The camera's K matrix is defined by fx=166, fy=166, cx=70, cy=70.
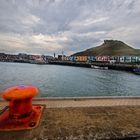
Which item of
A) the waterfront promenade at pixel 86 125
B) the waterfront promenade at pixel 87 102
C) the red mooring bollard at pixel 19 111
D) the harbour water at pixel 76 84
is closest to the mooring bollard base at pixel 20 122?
the red mooring bollard at pixel 19 111

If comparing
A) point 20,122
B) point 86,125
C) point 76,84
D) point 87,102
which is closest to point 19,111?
point 20,122

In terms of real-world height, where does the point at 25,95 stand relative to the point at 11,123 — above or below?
above

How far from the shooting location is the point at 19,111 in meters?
3.58

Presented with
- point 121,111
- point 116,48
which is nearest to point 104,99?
point 121,111

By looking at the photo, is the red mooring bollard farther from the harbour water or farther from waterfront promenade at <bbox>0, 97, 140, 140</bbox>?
the harbour water

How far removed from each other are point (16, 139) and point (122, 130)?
6.46 ft

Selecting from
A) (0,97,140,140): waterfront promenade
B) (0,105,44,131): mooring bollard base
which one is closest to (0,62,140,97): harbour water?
(0,97,140,140): waterfront promenade

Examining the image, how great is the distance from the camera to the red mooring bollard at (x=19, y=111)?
3.36 metres

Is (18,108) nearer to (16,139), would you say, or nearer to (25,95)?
(25,95)

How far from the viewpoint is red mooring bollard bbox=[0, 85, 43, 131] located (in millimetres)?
3363

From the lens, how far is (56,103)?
5199mm

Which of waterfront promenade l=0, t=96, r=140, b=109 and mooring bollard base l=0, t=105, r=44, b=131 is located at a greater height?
mooring bollard base l=0, t=105, r=44, b=131

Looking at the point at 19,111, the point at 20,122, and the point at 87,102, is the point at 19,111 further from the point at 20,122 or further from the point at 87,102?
the point at 87,102

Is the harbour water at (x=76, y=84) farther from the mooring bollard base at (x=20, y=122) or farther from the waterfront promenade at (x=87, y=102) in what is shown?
the mooring bollard base at (x=20, y=122)
